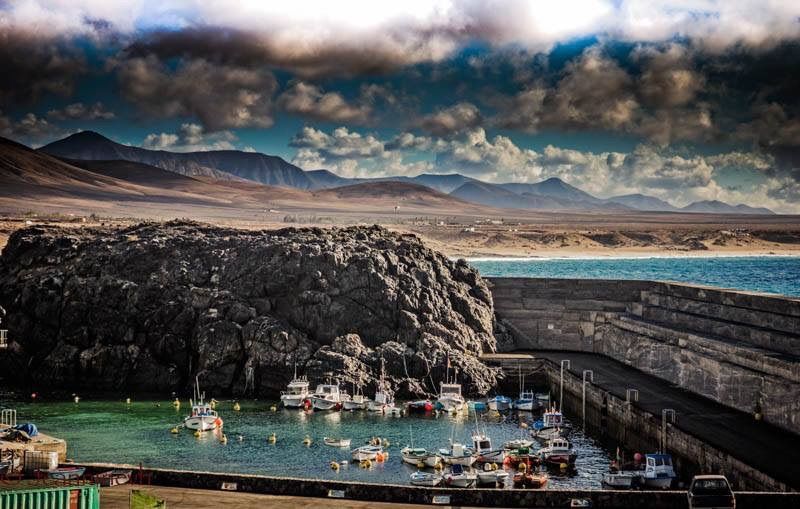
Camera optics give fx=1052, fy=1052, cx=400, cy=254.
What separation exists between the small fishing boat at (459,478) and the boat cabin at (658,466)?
357 inches

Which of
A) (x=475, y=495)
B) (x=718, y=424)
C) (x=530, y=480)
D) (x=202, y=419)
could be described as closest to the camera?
(x=475, y=495)

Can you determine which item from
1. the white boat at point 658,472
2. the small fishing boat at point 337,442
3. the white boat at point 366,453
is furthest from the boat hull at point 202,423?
the white boat at point 658,472

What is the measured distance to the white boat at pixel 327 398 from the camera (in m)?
76.6

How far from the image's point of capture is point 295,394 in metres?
77.5

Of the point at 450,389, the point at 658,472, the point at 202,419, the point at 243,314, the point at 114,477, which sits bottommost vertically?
the point at 202,419

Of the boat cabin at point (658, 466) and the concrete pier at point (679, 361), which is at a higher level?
the concrete pier at point (679, 361)

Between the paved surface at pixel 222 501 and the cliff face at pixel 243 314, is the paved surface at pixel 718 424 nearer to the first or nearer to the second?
the cliff face at pixel 243 314

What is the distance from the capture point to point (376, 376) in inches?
3223

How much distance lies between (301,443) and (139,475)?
2052 cm

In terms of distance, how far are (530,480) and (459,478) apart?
3737 mm

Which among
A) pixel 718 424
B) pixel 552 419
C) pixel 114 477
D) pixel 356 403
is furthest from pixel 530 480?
pixel 356 403

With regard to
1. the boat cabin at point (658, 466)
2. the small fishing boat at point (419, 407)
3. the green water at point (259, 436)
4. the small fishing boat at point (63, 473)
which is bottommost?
the green water at point (259, 436)

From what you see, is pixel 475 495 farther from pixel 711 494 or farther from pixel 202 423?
A: pixel 202 423

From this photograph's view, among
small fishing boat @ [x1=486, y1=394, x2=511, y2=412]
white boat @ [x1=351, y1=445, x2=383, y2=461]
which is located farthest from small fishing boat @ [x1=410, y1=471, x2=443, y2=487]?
small fishing boat @ [x1=486, y1=394, x2=511, y2=412]
